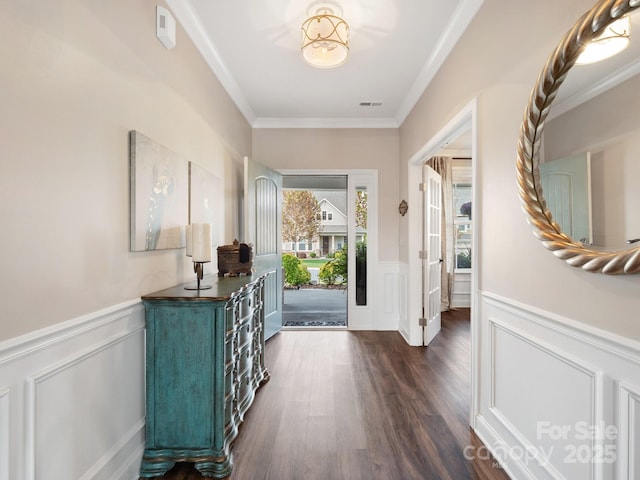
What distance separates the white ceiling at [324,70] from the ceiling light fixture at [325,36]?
0.26 feet

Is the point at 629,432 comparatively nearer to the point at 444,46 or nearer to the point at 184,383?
the point at 184,383

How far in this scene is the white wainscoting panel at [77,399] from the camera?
1011 millimetres

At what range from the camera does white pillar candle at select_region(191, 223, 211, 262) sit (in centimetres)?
185

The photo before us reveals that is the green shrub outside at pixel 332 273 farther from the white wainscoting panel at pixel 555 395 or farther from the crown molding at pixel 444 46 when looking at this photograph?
the white wainscoting panel at pixel 555 395

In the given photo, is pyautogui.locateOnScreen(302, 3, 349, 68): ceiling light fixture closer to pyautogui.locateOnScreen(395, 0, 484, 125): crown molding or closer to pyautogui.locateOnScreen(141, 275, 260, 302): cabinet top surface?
pyautogui.locateOnScreen(395, 0, 484, 125): crown molding

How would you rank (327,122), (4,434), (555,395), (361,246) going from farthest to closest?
(361,246) → (327,122) → (555,395) → (4,434)

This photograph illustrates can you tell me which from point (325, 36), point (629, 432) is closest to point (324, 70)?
point (325, 36)

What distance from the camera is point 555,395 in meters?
1.36

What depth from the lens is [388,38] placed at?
2428 mm

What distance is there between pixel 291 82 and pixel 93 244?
8.23 ft

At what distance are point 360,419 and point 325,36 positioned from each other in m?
2.67

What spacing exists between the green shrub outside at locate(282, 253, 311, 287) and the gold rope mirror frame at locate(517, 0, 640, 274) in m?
7.07

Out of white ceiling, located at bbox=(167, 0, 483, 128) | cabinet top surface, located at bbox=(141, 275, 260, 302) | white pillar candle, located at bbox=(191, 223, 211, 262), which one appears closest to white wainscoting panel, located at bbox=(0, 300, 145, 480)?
cabinet top surface, located at bbox=(141, 275, 260, 302)

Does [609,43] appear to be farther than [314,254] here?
No
